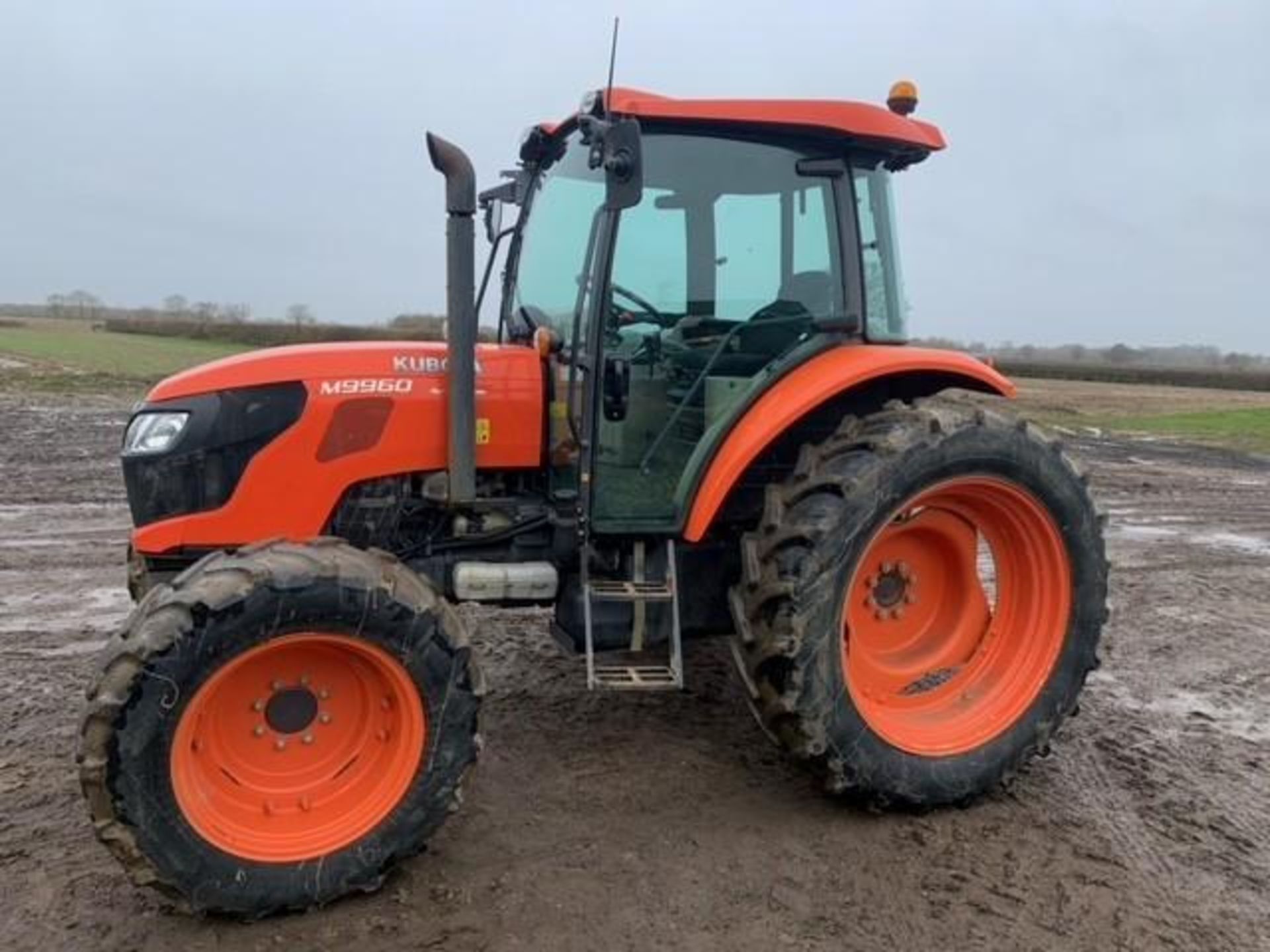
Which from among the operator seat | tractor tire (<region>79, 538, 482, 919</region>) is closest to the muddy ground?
tractor tire (<region>79, 538, 482, 919</region>)

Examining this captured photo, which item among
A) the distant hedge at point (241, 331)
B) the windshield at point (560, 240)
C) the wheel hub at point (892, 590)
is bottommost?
the wheel hub at point (892, 590)

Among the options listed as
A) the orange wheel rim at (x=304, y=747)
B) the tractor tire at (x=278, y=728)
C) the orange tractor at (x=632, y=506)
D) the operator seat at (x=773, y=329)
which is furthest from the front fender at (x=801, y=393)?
the orange wheel rim at (x=304, y=747)

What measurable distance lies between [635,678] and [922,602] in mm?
1294

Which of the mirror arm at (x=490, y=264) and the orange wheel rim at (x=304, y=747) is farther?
the mirror arm at (x=490, y=264)

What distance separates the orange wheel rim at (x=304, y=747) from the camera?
3088 mm

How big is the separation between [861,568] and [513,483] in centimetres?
132

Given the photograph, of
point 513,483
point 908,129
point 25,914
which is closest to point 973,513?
point 908,129

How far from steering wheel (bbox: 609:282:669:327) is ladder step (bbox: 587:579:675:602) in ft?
3.04

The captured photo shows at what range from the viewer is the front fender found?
361cm

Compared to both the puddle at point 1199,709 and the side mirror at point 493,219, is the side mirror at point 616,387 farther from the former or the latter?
the puddle at point 1199,709

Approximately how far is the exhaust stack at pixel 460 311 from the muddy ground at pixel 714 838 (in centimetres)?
120

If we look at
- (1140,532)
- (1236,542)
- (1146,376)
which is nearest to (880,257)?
(1140,532)

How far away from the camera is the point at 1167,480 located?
12484 millimetres

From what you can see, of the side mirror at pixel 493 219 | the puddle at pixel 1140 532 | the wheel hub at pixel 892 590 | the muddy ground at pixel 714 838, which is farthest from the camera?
the puddle at pixel 1140 532
